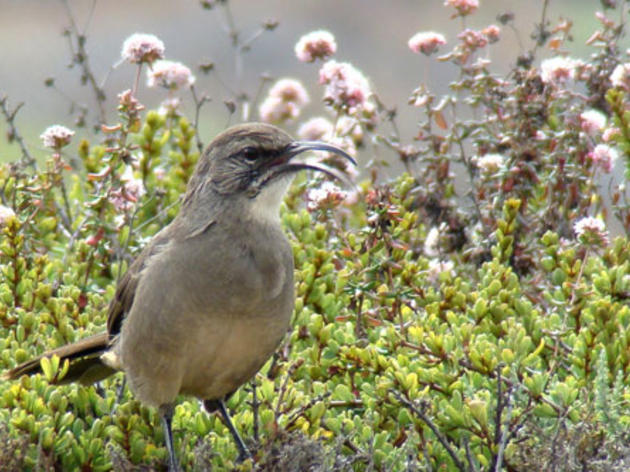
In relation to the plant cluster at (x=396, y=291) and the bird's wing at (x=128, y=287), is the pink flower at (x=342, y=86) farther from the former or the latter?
the bird's wing at (x=128, y=287)

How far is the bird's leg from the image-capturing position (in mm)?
4672

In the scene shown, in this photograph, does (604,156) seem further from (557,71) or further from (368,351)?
(368,351)

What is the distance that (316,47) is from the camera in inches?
266

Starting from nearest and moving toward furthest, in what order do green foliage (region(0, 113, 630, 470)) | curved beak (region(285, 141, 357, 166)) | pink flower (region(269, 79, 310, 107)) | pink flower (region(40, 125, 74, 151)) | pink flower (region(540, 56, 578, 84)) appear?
green foliage (region(0, 113, 630, 470)) → curved beak (region(285, 141, 357, 166)) → pink flower (region(40, 125, 74, 151)) → pink flower (region(540, 56, 578, 84)) → pink flower (region(269, 79, 310, 107))

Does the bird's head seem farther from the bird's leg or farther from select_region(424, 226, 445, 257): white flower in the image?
select_region(424, 226, 445, 257): white flower

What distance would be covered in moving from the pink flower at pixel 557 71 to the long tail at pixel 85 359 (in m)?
2.61

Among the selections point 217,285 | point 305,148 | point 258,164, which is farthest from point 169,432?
point 305,148

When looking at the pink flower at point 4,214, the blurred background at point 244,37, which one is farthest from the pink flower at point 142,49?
the blurred background at point 244,37

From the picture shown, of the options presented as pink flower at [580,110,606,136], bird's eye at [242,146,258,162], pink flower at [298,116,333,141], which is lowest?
bird's eye at [242,146,258,162]

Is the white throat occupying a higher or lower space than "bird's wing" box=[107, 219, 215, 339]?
higher

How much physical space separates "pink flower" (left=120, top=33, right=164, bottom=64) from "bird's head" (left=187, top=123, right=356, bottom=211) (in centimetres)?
136

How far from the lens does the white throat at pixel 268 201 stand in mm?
4996

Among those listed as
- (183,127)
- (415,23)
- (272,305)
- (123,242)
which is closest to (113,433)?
(272,305)

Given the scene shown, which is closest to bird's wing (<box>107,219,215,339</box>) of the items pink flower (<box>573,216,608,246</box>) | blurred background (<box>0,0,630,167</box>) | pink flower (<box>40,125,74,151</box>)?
pink flower (<box>40,125,74,151</box>)
